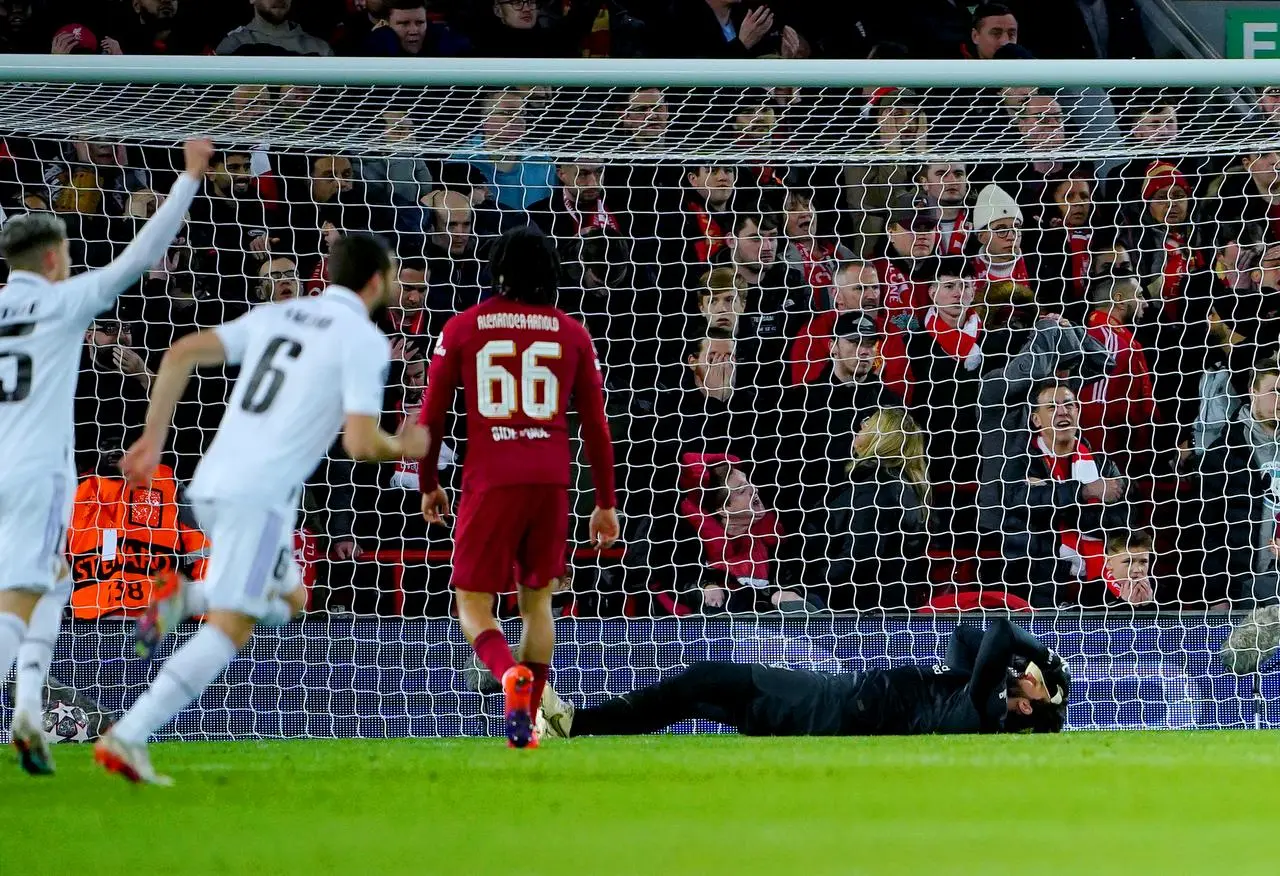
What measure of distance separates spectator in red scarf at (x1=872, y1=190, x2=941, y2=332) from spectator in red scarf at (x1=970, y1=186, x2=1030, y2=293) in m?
0.24

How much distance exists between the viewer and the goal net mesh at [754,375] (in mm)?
7668

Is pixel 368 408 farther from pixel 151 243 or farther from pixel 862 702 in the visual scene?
pixel 862 702

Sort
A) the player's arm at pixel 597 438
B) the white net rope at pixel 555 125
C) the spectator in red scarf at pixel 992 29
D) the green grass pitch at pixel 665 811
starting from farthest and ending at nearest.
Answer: the spectator in red scarf at pixel 992 29 → the white net rope at pixel 555 125 → the player's arm at pixel 597 438 → the green grass pitch at pixel 665 811

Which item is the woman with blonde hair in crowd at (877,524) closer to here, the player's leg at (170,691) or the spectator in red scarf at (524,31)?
the spectator in red scarf at (524,31)

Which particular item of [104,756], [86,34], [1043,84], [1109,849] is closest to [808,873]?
[1109,849]

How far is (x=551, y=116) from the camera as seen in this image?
26.8 ft

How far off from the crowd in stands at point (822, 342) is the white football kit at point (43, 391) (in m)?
2.70

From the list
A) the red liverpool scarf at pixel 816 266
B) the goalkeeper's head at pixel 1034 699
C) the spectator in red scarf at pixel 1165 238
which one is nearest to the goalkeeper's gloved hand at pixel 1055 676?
the goalkeeper's head at pixel 1034 699

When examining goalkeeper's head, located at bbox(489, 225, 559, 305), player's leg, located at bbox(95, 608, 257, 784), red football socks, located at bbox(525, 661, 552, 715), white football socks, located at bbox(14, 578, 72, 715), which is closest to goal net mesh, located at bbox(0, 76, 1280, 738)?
red football socks, located at bbox(525, 661, 552, 715)

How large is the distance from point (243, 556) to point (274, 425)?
35 cm

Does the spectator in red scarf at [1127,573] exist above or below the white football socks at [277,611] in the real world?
above

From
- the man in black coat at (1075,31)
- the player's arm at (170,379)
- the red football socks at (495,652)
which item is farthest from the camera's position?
the man in black coat at (1075,31)

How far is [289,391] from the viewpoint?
4.75 meters

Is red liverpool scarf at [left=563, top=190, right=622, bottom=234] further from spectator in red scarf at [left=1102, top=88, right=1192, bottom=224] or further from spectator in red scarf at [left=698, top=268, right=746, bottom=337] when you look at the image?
spectator in red scarf at [left=1102, top=88, right=1192, bottom=224]
